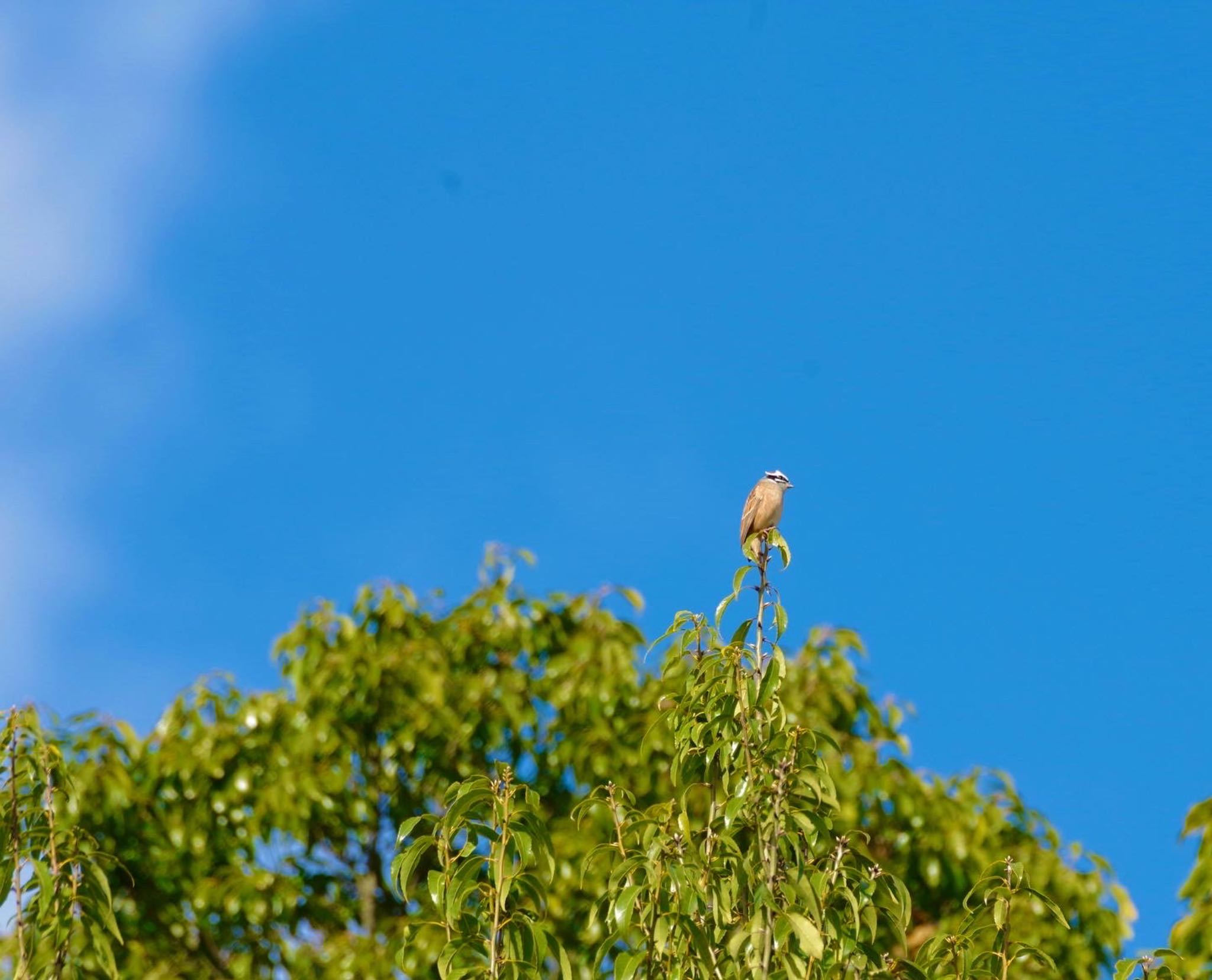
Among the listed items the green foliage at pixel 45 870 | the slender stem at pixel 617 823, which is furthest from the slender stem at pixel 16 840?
the slender stem at pixel 617 823

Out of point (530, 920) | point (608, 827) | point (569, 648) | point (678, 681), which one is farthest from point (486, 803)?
point (569, 648)

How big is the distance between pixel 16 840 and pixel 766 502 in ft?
17.3

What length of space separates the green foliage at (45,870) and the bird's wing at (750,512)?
494 cm

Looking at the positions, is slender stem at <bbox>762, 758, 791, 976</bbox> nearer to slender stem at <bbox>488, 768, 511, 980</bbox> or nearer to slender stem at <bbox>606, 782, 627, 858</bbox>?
slender stem at <bbox>606, 782, 627, 858</bbox>

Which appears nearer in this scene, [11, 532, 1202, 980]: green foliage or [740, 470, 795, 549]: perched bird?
[740, 470, 795, 549]: perched bird

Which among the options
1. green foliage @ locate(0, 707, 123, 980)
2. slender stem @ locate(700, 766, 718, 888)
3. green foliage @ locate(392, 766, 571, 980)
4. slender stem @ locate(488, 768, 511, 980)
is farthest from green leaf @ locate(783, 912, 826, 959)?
green foliage @ locate(0, 707, 123, 980)

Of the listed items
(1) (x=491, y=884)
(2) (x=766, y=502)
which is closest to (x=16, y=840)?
(1) (x=491, y=884)

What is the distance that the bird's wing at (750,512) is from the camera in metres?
9.93

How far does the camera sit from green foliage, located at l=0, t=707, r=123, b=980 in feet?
17.2

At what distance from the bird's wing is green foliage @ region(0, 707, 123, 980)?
494cm

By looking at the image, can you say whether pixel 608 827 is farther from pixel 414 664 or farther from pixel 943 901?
pixel 943 901

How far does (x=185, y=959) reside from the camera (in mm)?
13859

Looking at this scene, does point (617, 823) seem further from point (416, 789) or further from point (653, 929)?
point (416, 789)

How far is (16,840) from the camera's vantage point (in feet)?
18.1
